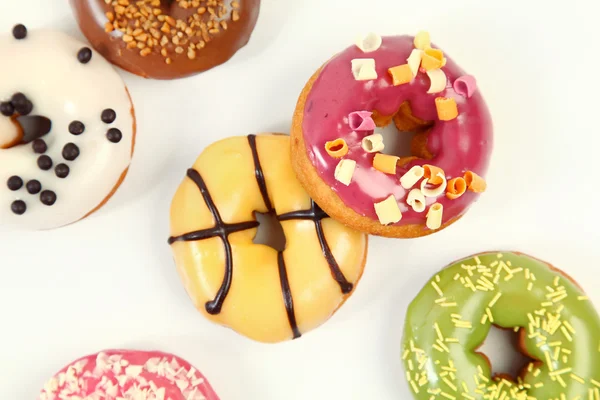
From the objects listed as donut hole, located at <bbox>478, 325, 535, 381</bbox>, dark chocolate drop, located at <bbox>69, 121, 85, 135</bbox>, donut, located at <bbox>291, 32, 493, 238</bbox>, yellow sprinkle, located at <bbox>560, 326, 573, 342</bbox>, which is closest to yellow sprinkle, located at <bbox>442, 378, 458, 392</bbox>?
donut hole, located at <bbox>478, 325, 535, 381</bbox>

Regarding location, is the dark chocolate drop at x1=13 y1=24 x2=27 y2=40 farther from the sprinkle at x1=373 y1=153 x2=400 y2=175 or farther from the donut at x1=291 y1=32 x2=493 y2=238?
the sprinkle at x1=373 y1=153 x2=400 y2=175

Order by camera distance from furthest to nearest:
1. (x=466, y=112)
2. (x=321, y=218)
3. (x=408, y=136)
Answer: (x=408, y=136) → (x=321, y=218) → (x=466, y=112)

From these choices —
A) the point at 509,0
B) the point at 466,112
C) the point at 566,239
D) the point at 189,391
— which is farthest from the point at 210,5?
the point at 566,239

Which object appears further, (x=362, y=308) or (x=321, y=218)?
(x=362, y=308)

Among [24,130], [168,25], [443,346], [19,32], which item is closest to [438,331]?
[443,346]

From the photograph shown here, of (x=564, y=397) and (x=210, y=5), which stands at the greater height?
(x=210, y=5)

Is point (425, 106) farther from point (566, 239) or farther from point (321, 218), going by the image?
point (566, 239)
